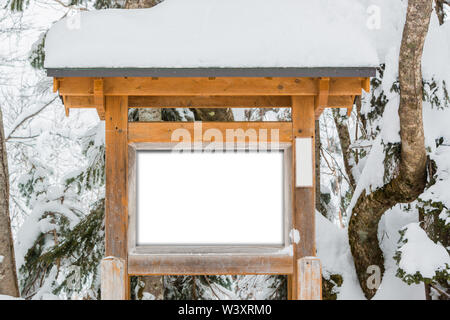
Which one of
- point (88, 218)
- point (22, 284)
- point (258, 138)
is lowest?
point (22, 284)

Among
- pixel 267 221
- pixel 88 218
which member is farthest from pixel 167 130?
pixel 88 218

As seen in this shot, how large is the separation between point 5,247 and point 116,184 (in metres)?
2.49

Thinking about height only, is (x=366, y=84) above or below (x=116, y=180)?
above

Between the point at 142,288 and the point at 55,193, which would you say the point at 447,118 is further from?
the point at 55,193

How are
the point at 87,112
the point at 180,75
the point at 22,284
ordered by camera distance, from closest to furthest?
the point at 180,75 → the point at 22,284 → the point at 87,112

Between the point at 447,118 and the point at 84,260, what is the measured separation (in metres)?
4.56

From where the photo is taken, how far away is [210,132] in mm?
3379

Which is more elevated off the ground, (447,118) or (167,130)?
(447,118)

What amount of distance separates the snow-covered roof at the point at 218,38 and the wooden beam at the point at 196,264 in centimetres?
135

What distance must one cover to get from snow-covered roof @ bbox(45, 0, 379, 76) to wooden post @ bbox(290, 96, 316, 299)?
0.52 m

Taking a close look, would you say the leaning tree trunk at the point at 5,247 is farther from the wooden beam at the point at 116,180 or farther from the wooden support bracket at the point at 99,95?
the wooden support bracket at the point at 99,95

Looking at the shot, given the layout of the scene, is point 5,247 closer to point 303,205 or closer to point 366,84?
point 303,205

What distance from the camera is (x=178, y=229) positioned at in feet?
11.1

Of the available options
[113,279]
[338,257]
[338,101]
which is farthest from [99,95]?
[338,257]
